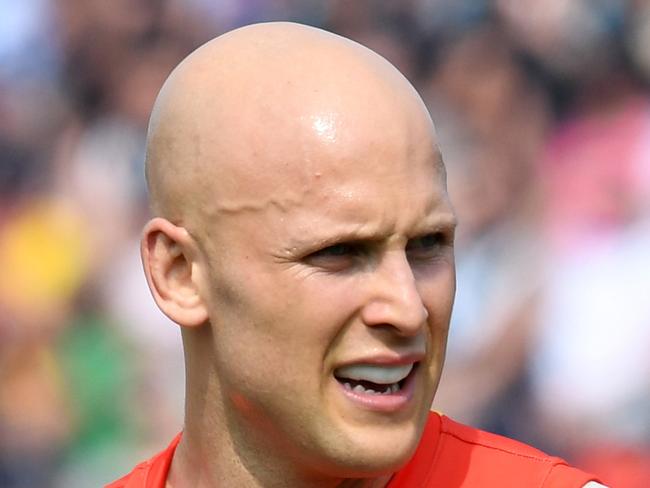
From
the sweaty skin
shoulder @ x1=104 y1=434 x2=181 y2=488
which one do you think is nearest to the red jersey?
the sweaty skin

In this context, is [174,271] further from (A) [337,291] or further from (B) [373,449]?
(B) [373,449]

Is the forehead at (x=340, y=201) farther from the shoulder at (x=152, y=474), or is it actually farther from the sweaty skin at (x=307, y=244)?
the shoulder at (x=152, y=474)

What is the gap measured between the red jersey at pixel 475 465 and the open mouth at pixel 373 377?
301 mm

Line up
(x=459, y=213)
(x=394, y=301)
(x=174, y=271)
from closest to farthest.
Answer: (x=394, y=301)
(x=174, y=271)
(x=459, y=213)

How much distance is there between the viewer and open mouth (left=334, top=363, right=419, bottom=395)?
2.29 meters

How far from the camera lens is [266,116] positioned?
91.6 inches

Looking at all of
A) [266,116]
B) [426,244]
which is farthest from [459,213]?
[266,116]

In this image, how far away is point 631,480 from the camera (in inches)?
188

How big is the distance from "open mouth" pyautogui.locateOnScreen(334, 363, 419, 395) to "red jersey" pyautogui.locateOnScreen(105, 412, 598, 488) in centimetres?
30

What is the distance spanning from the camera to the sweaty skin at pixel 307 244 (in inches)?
89.1

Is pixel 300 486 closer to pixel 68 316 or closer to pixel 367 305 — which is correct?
pixel 367 305

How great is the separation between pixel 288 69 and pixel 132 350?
2.89m

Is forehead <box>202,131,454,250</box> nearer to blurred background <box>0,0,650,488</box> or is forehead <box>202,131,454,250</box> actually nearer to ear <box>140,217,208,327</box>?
ear <box>140,217,208,327</box>

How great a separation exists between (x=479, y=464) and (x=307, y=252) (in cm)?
63
